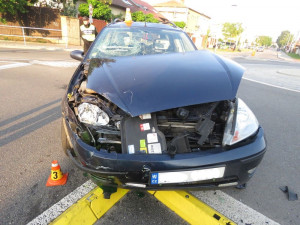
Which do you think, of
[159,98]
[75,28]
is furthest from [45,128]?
[75,28]

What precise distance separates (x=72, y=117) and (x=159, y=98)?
0.79 metres

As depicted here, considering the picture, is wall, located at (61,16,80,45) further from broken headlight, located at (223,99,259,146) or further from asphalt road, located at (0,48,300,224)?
broken headlight, located at (223,99,259,146)

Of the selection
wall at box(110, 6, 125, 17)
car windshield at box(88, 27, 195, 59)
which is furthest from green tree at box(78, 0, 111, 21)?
car windshield at box(88, 27, 195, 59)

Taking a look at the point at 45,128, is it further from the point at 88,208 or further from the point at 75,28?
the point at 75,28

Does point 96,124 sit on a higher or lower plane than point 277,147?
higher

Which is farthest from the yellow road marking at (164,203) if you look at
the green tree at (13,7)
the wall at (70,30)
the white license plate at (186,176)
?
the wall at (70,30)

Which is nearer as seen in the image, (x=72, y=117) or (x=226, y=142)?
(x=226, y=142)

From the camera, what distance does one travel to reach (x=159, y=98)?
1591mm

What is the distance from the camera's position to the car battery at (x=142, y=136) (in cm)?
154

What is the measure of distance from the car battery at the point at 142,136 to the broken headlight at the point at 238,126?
20.8 inches

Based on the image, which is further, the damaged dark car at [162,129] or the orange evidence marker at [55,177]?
the orange evidence marker at [55,177]

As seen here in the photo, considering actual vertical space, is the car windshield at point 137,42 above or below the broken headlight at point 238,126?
above

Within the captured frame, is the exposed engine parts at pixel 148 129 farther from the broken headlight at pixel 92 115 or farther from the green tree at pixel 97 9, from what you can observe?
the green tree at pixel 97 9

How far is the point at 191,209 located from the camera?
1841 millimetres
